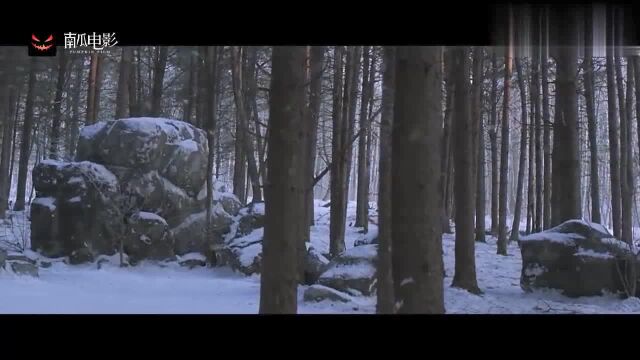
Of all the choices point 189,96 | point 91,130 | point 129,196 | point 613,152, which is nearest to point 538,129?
point 613,152

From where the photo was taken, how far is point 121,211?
19.6 ft

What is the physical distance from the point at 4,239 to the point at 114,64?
1649 millimetres

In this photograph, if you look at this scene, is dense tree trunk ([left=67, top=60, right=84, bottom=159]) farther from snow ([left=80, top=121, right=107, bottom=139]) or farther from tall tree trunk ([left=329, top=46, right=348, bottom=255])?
tall tree trunk ([left=329, top=46, right=348, bottom=255])

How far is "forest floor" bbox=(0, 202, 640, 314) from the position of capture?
Answer: 3.42 meters

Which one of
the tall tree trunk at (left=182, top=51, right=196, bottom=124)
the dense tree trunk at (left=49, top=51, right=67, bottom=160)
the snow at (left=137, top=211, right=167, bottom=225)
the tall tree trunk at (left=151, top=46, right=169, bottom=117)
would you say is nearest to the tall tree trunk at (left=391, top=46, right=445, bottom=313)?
the tall tree trunk at (left=151, top=46, right=169, bottom=117)

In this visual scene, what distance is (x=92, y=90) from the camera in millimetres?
4699

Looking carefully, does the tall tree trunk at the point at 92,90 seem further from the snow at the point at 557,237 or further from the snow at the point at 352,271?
the snow at the point at 557,237

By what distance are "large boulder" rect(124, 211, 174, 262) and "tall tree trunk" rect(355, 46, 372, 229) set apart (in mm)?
2231

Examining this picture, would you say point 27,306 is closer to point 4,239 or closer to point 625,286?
point 4,239

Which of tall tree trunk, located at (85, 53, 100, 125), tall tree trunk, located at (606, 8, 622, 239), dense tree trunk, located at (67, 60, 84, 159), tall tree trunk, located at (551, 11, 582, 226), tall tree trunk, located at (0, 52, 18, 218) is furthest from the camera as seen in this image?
tall tree trunk, located at (551, 11, 582, 226)

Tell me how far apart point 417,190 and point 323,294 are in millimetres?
1867

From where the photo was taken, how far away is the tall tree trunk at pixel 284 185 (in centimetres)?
366
